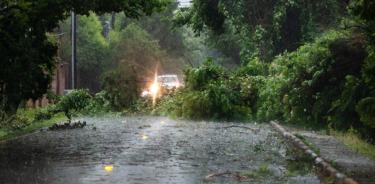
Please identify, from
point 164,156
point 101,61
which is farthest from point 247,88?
point 101,61

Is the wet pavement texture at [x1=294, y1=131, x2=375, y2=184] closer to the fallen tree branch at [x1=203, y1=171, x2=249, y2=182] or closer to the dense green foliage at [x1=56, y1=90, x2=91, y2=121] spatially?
the fallen tree branch at [x1=203, y1=171, x2=249, y2=182]

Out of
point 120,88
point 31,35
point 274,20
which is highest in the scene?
point 274,20

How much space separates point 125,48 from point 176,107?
42827 millimetres

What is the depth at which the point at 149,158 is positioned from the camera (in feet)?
48.1

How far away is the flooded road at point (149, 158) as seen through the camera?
11.8 metres

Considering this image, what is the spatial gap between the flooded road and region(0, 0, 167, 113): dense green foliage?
166 centimetres

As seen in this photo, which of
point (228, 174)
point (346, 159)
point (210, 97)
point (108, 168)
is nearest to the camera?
point (228, 174)

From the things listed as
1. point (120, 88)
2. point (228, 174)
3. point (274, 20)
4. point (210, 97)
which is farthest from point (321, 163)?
point (274, 20)

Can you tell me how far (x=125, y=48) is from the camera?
247ft

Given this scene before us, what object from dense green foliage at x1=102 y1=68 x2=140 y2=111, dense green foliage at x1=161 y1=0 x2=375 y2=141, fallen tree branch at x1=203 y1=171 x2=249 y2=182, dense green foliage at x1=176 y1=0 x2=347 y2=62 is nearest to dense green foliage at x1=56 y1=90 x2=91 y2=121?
dense green foliage at x1=102 y1=68 x2=140 y2=111

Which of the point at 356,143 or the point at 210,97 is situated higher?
the point at 210,97

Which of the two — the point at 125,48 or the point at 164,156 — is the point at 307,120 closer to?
the point at 164,156

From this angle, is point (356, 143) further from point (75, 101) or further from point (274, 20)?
point (274, 20)

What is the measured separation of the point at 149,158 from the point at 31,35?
26.5 ft
